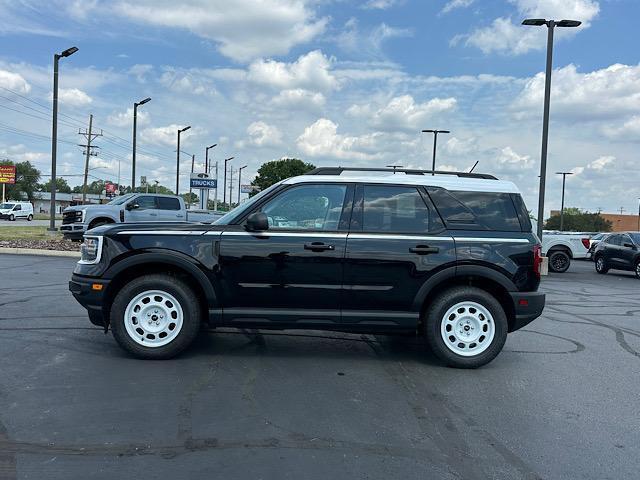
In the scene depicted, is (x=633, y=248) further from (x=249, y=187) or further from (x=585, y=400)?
(x=249, y=187)

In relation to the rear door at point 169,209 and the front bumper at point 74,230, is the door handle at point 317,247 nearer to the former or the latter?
the front bumper at point 74,230

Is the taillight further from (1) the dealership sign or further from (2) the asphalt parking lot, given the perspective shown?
(1) the dealership sign

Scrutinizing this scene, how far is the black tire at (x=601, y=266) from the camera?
19891 millimetres

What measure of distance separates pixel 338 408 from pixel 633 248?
18.2 m

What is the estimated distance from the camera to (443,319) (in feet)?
18.4

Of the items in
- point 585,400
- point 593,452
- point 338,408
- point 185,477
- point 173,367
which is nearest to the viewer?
point 185,477

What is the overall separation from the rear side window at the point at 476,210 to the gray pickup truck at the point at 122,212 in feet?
43.9

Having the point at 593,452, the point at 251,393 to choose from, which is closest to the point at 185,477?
the point at 251,393

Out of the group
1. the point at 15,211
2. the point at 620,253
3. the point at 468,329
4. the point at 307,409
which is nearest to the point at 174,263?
the point at 307,409

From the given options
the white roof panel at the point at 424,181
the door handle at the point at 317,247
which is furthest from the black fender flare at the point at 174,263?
the white roof panel at the point at 424,181

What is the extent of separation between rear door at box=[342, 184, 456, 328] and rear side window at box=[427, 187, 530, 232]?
235 mm

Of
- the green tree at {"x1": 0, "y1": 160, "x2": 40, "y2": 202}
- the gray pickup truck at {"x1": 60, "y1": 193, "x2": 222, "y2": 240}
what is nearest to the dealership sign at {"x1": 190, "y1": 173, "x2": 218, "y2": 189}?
the gray pickup truck at {"x1": 60, "y1": 193, "x2": 222, "y2": 240}

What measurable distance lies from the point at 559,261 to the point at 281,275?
54.4ft

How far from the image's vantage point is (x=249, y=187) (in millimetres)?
82000
